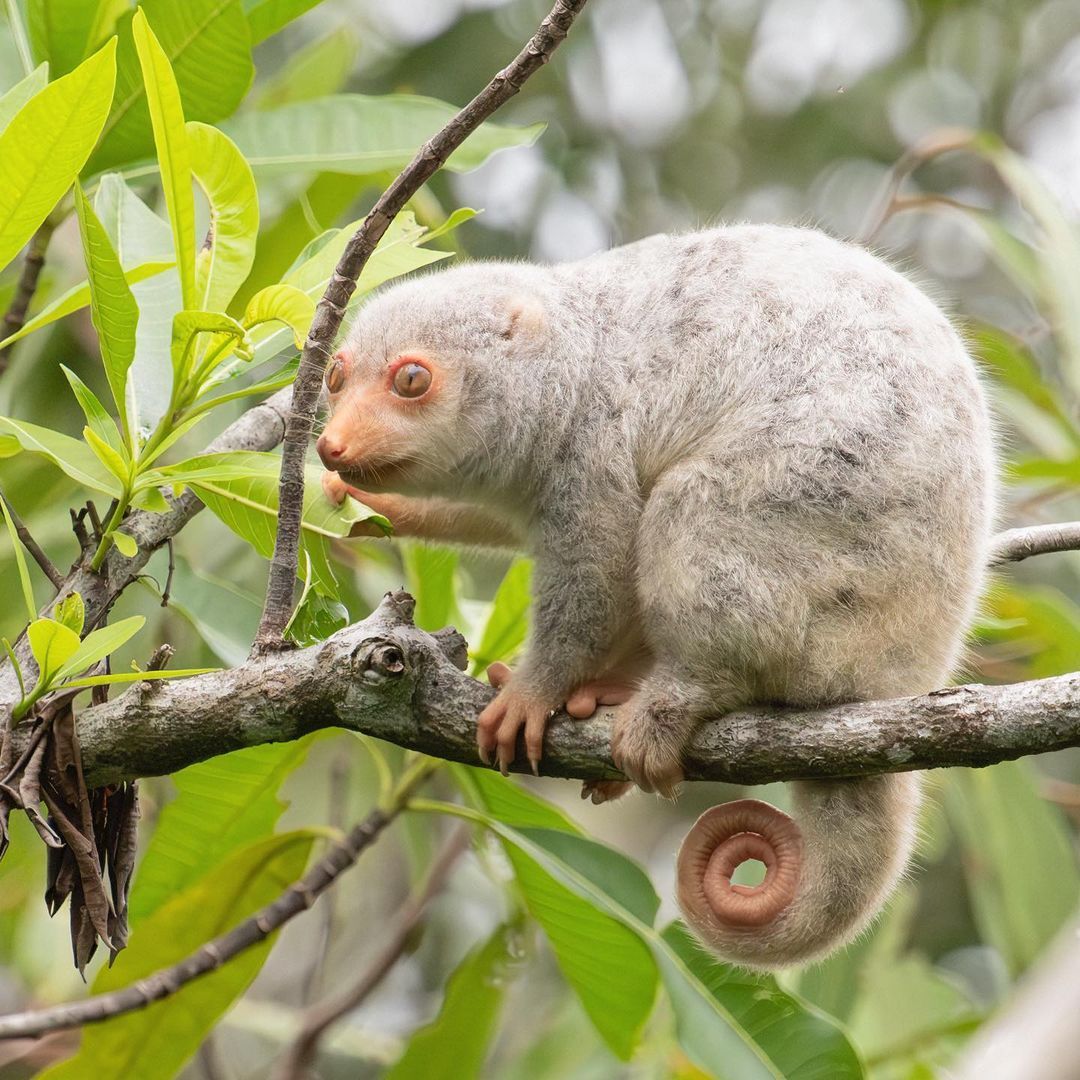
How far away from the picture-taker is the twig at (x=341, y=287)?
248 cm

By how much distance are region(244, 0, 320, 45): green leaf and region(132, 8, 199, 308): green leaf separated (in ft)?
4.08

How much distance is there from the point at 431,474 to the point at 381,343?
0.34 m

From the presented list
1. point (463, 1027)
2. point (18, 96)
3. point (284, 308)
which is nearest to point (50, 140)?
point (18, 96)

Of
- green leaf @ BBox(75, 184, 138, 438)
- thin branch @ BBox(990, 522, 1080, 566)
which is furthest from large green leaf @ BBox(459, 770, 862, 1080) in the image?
green leaf @ BBox(75, 184, 138, 438)

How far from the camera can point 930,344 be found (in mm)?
3176

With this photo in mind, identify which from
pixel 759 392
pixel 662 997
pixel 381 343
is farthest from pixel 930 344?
pixel 662 997

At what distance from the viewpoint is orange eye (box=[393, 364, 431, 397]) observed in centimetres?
338

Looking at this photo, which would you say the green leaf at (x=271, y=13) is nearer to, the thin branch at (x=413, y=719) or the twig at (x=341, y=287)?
the twig at (x=341, y=287)

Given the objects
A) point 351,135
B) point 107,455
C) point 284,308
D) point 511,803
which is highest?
point 351,135

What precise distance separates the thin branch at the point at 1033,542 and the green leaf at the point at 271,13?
2.28 m

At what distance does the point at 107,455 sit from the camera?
2.64 m

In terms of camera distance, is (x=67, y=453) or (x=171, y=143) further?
(x=67, y=453)

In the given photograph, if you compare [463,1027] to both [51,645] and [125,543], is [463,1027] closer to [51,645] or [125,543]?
[125,543]

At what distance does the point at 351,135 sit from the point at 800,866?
231 cm
